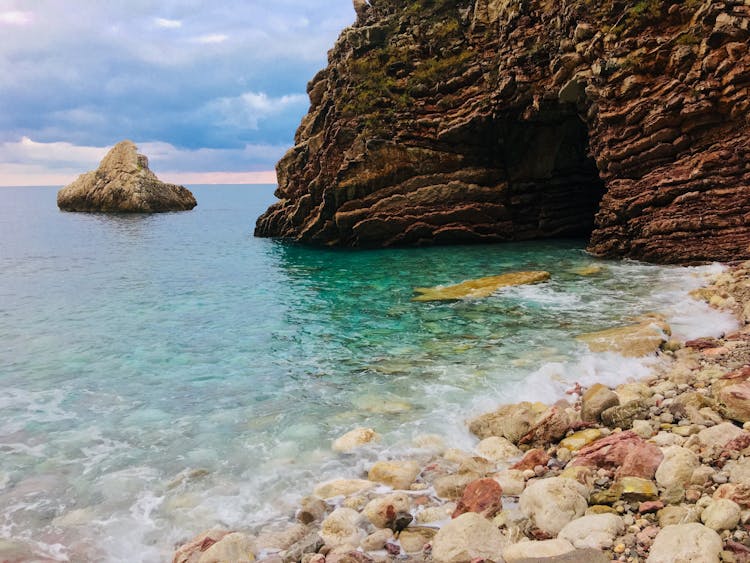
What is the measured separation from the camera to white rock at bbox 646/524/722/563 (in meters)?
4.98

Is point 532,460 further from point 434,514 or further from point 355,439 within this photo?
point 355,439

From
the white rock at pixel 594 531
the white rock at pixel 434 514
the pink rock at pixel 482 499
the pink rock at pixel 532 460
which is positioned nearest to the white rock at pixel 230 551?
the white rock at pixel 434 514

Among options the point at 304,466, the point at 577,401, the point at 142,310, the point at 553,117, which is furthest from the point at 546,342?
the point at 553,117

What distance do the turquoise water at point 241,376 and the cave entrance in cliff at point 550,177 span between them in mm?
11378

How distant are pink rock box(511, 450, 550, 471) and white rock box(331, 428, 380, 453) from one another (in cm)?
309

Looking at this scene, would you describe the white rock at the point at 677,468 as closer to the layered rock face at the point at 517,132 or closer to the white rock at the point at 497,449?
the white rock at the point at 497,449

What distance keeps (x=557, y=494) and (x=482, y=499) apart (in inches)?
44.3

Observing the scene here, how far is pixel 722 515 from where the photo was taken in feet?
17.9

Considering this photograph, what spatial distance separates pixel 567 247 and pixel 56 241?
5450 centimetres

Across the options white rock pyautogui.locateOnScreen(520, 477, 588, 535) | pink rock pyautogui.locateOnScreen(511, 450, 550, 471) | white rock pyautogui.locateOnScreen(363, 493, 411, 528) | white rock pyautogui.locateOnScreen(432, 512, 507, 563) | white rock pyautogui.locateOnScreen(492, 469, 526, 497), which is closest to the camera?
white rock pyautogui.locateOnScreen(432, 512, 507, 563)

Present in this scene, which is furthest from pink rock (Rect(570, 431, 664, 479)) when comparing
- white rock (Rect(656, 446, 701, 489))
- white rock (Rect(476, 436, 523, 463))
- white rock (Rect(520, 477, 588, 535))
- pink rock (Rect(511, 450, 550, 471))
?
white rock (Rect(476, 436, 523, 463))

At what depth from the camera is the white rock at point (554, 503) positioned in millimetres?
6559

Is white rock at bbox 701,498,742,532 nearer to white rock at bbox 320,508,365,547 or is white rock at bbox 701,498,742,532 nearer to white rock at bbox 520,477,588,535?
white rock at bbox 520,477,588,535

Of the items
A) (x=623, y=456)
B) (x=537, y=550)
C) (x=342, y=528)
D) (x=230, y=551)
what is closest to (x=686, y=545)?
(x=537, y=550)
